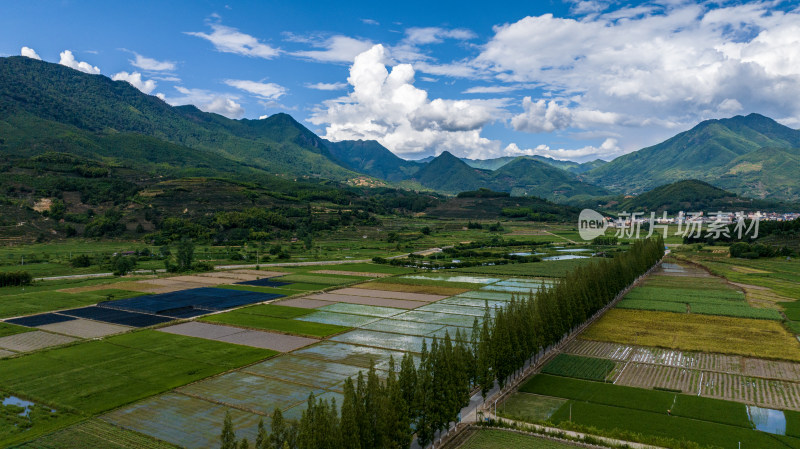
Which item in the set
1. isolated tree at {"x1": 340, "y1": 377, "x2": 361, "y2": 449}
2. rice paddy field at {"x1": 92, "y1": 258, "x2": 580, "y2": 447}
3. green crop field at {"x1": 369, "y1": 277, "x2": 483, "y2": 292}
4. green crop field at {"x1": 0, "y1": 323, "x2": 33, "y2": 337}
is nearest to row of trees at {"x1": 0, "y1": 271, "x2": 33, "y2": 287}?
green crop field at {"x1": 0, "y1": 323, "x2": 33, "y2": 337}

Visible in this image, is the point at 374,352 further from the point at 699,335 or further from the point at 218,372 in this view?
the point at 699,335

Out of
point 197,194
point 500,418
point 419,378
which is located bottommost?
point 500,418

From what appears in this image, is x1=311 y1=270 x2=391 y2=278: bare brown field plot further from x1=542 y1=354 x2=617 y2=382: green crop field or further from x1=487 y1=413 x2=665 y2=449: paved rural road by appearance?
x1=487 y1=413 x2=665 y2=449: paved rural road

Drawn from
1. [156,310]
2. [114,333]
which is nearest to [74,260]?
[156,310]

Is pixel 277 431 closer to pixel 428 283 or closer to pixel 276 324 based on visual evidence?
pixel 276 324

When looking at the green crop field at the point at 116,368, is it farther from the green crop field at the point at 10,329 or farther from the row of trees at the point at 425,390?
the row of trees at the point at 425,390

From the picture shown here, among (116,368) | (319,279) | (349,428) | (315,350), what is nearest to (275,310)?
(315,350)
